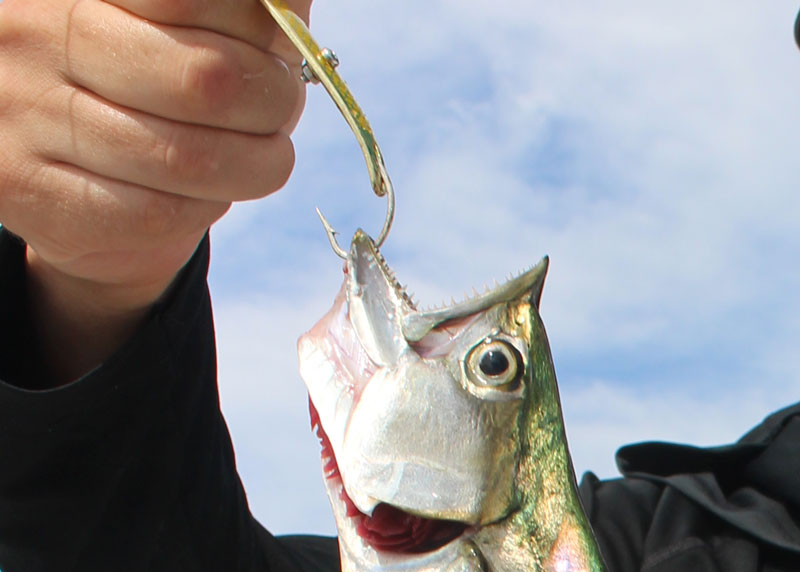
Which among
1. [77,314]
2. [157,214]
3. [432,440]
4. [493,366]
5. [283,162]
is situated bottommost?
[432,440]

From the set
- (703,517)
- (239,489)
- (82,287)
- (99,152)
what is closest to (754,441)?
(703,517)

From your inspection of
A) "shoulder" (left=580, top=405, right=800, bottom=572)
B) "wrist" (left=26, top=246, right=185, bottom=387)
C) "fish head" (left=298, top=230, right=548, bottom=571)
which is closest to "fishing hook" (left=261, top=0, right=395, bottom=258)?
"fish head" (left=298, top=230, right=548, bottom=571)

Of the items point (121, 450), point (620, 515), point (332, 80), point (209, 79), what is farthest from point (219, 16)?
point (620, 515)

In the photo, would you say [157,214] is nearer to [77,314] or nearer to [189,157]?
[189,157]

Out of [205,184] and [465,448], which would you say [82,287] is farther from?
[465,448]

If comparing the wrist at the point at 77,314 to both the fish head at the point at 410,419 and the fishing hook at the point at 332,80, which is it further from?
the fishing hook at the point at 332,80

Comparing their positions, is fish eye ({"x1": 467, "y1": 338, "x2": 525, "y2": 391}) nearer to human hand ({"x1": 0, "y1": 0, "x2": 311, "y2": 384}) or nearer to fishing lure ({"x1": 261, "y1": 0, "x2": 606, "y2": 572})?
fishing lure ({"x1": 261, "y1": 0, "x2": 606, "y2": 572})
